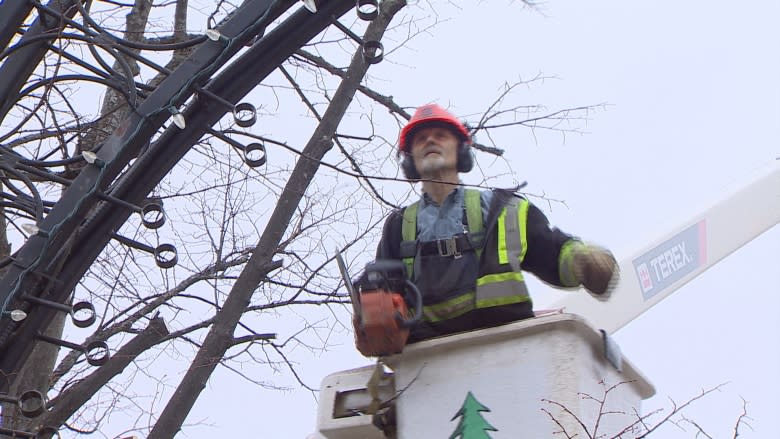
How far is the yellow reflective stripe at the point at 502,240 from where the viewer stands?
373cm

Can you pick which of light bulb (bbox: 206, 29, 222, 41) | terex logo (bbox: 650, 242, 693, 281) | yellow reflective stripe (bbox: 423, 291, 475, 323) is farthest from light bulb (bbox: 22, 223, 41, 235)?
terex logo (bbox: 650, 242, 693, 281)

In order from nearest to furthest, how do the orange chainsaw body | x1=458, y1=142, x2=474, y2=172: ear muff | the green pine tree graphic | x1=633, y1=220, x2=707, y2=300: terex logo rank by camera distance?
the green pine tree graphic, the orange chainsaw body, x1=458, y1=142, x2=474, y2=172: ear muff, x1=633, y1=220, x2=707, y2=300: terex logo

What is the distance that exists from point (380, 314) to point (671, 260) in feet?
13.6

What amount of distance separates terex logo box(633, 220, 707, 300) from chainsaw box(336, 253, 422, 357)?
356cm

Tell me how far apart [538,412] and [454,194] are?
1.20m

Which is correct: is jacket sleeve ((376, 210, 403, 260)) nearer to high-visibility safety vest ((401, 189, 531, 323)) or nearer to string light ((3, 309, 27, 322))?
high-visibility safety vest ((401, 189, 531, 323))

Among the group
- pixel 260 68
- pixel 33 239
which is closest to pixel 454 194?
pixel 260 68

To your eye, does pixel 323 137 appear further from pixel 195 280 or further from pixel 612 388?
pixel 612 388

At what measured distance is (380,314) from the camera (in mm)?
3342

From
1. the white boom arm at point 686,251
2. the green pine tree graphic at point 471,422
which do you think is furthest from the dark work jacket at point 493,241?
the white boom arm at point 686,251

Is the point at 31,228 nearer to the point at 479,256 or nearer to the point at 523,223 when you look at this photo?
the point at 479,256

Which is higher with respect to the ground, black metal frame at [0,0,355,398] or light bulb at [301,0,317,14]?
light bulb at [301,0,317,14]

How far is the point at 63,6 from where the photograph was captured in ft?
15.5

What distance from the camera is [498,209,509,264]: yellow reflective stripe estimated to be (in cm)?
373
